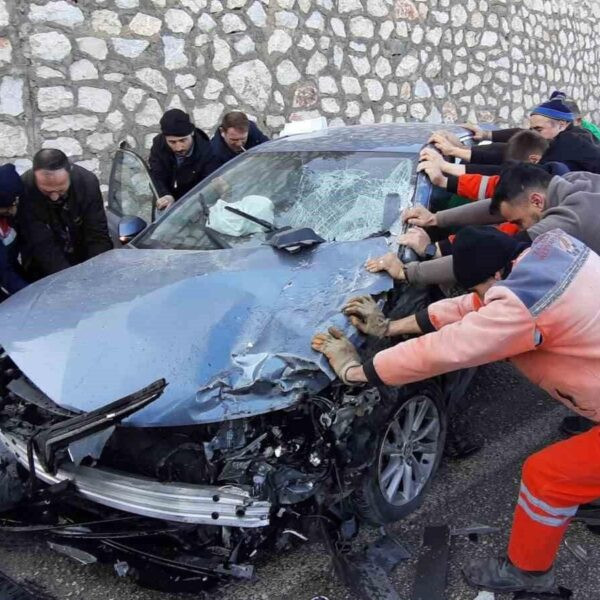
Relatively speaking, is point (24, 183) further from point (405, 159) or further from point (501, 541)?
point (501, 541)

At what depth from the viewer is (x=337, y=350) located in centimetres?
268

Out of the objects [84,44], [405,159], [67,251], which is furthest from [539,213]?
[84,44]

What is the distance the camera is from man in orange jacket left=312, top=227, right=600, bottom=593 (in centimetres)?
238

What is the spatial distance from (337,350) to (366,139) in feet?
6.41

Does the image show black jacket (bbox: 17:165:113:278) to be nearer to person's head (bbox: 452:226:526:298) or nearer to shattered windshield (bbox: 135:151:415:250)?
shattered windshield (bbox: 135:151:415:250)

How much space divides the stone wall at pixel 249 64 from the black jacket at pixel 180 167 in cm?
98

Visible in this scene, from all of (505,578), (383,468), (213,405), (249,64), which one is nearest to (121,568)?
(213,405)

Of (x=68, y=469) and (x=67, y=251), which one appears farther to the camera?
Answer: (x=67, y=251)

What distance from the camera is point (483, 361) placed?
249 cm

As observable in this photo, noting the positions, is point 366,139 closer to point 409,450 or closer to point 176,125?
point 176,125

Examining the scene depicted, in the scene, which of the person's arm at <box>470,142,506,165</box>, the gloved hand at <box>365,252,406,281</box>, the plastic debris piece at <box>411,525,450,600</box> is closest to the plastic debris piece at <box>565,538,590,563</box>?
the plastic debris piece at <box>411,525,450,600</box>

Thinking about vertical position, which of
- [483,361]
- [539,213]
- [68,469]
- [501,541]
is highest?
[539,213]

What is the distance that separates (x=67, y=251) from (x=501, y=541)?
10.8 feet

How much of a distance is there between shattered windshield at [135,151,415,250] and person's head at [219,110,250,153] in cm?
133
